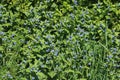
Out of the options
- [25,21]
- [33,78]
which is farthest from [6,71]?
[25,21]

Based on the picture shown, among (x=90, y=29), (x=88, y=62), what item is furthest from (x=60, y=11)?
(x=88, y=62)

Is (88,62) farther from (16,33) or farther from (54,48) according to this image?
(16,33)

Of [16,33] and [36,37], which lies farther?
[16,33]

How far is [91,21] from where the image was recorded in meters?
4.43

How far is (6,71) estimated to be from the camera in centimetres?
423

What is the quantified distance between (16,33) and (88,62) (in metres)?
1.05

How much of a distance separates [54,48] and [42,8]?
2.42ft

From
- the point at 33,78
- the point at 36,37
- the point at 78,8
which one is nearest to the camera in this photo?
the point at 33,78

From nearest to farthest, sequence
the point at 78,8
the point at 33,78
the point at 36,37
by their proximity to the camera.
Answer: the point at 33,78 < the point at 36,37 < the point at 78,8

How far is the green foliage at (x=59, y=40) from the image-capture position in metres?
4.06

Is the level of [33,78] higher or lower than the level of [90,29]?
lower

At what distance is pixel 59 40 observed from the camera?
4.38 metres

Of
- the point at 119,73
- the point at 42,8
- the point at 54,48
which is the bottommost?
the point at 119,73

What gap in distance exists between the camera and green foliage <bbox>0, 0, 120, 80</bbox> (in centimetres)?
406
